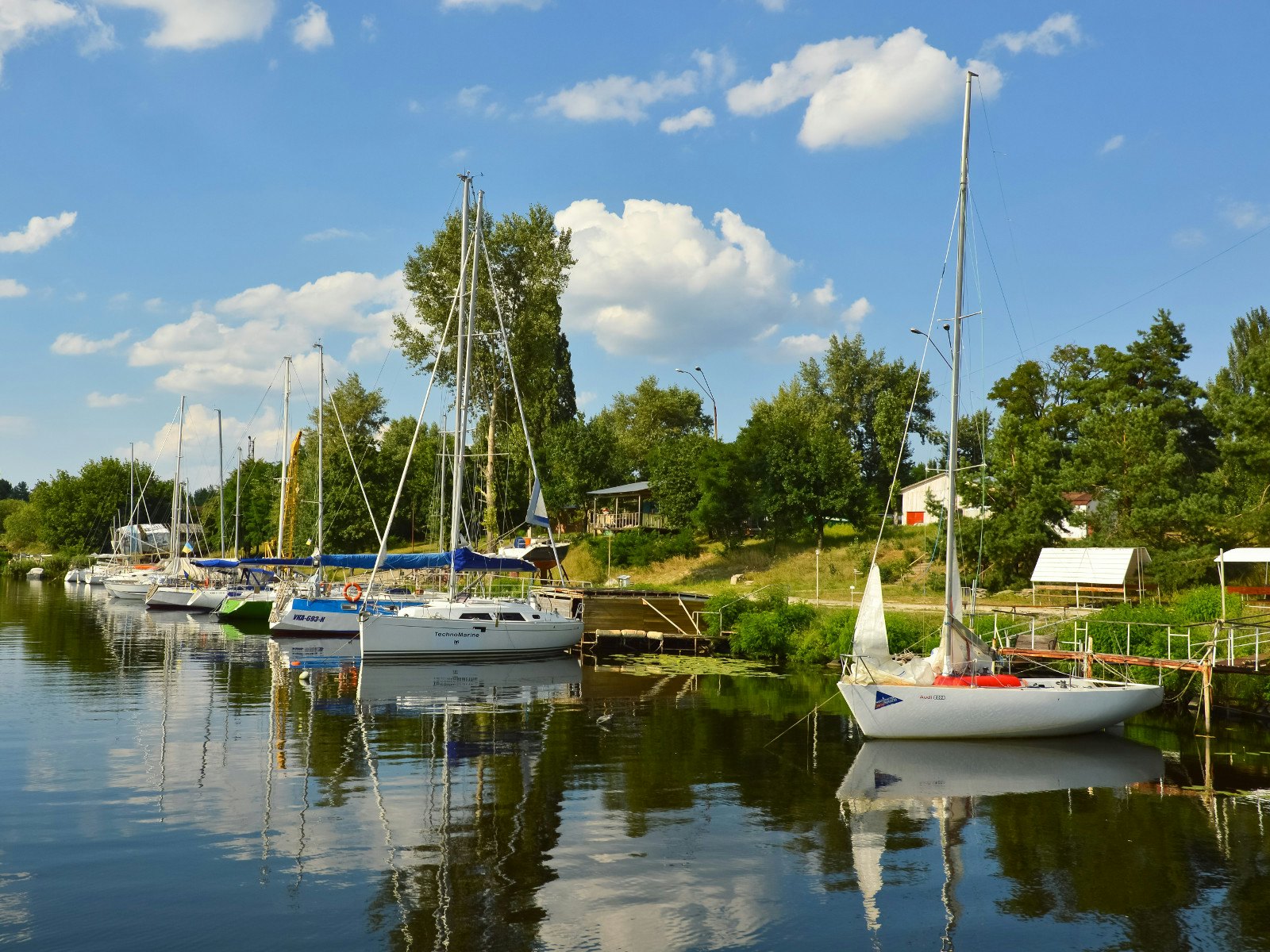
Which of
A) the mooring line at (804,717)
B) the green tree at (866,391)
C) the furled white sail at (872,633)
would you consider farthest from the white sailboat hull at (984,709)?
the green tree at (866,391)

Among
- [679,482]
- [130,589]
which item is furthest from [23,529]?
[679,482]

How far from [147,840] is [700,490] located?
53603 mm

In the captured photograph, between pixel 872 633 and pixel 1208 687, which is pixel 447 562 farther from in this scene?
pixel 1208 687

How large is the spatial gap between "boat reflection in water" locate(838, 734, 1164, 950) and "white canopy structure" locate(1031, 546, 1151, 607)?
17086 mm

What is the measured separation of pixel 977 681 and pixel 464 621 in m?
21.8

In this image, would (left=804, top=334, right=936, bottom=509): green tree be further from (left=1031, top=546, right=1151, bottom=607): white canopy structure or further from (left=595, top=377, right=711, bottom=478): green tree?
(left=1031, top=546, right=1151, bottom=607): white canopy structure

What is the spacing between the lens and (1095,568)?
41469 mm

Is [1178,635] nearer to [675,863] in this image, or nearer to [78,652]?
[675,863]

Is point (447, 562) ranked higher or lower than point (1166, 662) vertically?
higher

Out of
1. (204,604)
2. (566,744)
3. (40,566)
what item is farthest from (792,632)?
(40,566)

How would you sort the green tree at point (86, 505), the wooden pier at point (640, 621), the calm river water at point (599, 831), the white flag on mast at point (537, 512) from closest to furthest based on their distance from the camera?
the calm river water at point (599, 831) → the white flag on mast at point (537, 512) → the wooden pier at point (640, 621) → the green tree at point (86, 505)

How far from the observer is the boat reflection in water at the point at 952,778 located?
52.2 feet

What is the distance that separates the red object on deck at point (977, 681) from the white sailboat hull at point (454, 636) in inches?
809

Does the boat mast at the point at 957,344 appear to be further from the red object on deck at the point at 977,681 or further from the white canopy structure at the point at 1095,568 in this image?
the white canopy structure at the point at 1095,568
